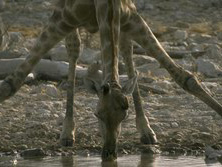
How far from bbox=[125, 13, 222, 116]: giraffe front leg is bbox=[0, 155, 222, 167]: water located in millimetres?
721

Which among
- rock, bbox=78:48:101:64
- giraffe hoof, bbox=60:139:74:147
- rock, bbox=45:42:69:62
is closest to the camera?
giraffe hoof, bbox=60:139:74:147

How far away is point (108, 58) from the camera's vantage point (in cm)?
880

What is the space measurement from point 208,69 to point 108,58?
21.0ft

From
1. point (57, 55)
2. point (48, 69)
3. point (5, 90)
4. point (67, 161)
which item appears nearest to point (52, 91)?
point (48, 69)

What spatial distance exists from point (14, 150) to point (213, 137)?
2.47 metres

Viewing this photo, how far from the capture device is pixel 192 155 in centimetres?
957

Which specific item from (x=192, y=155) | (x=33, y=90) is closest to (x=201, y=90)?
(x=192, y=155)

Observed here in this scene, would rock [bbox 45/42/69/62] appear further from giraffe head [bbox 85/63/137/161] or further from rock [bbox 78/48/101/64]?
giraffe head [bbox 85/63/137/161]

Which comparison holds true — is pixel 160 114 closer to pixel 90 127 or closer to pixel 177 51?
pixel 90 127

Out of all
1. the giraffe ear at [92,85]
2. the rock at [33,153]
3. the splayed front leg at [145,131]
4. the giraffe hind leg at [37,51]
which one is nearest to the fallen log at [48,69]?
the splayed front leg at [145,131]

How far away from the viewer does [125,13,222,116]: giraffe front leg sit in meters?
9.60

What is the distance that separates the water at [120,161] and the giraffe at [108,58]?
0.68 metres

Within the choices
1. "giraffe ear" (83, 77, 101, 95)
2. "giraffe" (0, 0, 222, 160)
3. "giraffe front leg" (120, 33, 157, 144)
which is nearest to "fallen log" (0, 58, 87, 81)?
"giraffe" (0, 0, 222, 160)

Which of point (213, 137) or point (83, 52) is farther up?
point (83, 52)
